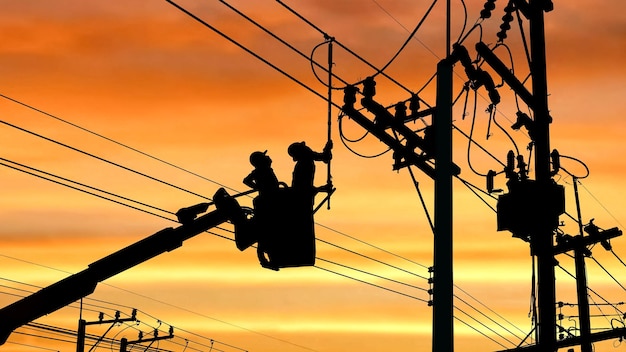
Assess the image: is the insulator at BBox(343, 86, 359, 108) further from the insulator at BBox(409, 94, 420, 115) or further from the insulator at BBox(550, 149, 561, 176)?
the insulator at BBox(550, 149, 561, 176)

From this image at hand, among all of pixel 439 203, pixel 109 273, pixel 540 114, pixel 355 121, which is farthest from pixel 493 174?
pixel 109 273

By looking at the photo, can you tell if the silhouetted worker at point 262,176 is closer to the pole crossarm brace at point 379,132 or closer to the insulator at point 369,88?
the pole crossarm brace at point 379,132

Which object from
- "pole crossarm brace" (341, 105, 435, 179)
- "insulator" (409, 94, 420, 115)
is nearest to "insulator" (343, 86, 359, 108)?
"pole crossarm brace" (341, 105, 435, 179)

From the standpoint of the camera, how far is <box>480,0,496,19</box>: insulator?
856 inches

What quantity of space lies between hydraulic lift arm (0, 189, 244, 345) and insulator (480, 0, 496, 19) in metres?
10.6

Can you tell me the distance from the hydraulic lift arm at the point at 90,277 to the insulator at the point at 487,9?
1055cm

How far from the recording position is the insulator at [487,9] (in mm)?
21750

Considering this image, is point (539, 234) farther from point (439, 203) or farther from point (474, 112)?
point (439, 203)

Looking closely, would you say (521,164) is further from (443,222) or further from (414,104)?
(443,222)

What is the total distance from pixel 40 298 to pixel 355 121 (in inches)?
365

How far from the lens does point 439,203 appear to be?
50.9 feet

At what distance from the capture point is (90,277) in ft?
44.2

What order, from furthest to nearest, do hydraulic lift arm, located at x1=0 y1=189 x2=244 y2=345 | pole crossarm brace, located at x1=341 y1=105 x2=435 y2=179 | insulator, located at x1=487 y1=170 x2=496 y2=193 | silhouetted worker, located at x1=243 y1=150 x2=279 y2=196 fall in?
insulator, located at x1=487 y1=170 x2=496 y2=193, pole crossarm brace, located at x1=341 y1=105 x2=435 y2=179, hydraulic lift arm, located at x1=0 y1=189 x2=244 y2=345, silhouetted worker, located at x1=243 y1=150 x2=279 y2=196

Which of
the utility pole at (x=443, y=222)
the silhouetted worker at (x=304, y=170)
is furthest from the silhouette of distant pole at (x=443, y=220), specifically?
the silhouetted worker at (x=304, y=170)
